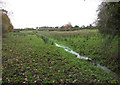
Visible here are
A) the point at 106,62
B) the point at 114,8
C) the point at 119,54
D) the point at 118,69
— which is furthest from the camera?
the point at 106,62

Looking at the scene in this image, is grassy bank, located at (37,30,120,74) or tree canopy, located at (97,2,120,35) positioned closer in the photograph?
tree canopy, located at (97,2,120,35)

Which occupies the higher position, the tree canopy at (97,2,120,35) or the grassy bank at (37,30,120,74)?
the tree canopy at (97,2,120,35)

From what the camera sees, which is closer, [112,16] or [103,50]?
[112,16]

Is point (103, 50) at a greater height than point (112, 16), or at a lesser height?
lesser

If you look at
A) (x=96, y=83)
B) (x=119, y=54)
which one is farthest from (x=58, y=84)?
(x=119, y=54)

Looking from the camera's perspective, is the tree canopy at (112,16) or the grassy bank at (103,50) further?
the grassy bank at (103,50)

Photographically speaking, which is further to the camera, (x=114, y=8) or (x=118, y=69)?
(x=118, y=69)

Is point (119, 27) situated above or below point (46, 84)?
above

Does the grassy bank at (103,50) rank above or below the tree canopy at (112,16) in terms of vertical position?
below

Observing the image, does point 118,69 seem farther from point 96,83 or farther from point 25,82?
point 25,82

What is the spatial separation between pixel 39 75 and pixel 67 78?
1.31m

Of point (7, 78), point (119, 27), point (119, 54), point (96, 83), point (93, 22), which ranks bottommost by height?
point (96, 83)

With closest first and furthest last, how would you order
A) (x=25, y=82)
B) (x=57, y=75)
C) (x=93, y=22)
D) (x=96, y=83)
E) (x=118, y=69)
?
(x=25, y=82)
(x=96, y=83)
(x=57, y=75)
(x=118, y=69)
(x=93, y=22)

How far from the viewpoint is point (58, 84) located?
4059mm
